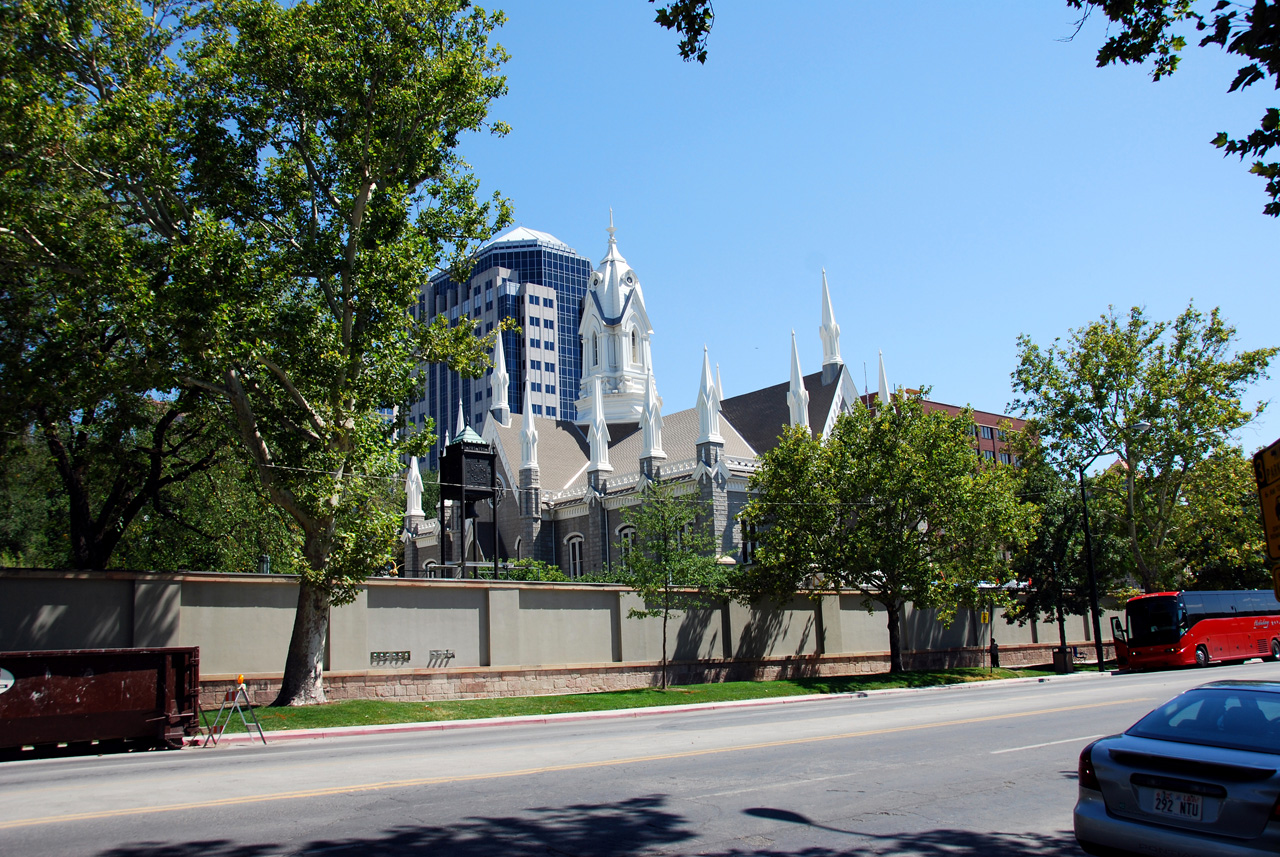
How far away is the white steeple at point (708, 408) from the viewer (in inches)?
1873

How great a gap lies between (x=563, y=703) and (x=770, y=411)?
112ft

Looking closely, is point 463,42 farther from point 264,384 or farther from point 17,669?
point 17,669

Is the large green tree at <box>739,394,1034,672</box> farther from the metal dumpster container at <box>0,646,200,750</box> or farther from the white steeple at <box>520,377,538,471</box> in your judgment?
the white steeple at <box>520,377,538,471</box>

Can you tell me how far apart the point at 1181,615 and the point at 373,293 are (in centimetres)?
3157

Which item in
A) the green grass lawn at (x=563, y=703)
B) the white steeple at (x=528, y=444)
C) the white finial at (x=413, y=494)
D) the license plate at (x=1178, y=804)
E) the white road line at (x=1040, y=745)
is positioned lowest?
the green grass lawn at (x=563, y=703)

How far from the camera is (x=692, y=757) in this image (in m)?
12.0

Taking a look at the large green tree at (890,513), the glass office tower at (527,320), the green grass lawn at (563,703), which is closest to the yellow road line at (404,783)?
the green grass lawn at (563,703)

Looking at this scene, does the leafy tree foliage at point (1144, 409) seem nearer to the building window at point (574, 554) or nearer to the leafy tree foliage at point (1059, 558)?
the leafy tree foliage at point (1059, 558)

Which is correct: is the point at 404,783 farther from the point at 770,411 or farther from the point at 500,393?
the point at 500,393

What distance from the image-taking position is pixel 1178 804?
19.1 ft

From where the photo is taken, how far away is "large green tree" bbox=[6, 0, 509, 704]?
67.3 feet

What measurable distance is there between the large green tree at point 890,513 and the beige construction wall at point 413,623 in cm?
203

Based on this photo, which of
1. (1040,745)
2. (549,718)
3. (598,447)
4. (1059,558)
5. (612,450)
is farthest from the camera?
(612,450)

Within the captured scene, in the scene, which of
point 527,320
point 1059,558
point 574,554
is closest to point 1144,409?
point 1059,558
